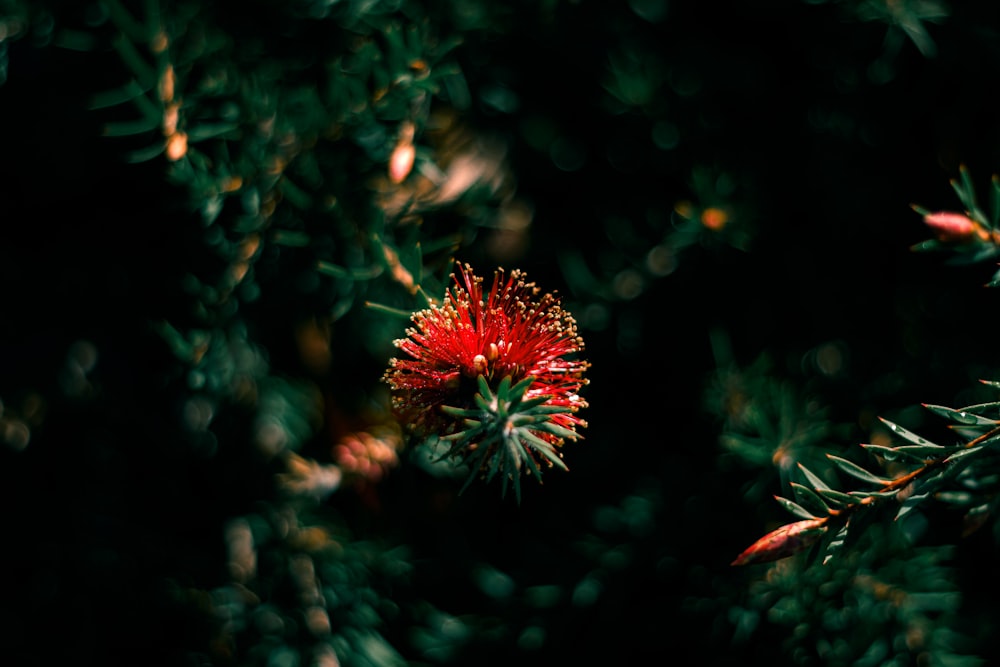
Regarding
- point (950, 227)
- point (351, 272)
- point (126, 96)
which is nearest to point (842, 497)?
point (950, 227)

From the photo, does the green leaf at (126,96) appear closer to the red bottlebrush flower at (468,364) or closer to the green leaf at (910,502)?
the red bottlebrush flower at (468,364)

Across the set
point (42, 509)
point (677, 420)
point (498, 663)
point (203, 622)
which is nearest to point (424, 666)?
point (498, 663)

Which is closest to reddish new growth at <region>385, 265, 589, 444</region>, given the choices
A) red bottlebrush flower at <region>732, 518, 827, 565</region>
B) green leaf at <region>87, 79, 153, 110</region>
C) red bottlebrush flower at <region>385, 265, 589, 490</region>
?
red bottlebrush flower at <region>385, 265, 589, 490</region>

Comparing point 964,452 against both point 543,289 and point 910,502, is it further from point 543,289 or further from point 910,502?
point 543,289

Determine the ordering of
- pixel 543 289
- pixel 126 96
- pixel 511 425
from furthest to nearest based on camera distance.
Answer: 1. pixel 543 289
2. pixel 126 96
3. pixel 511 425

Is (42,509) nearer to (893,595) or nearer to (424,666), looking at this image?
(424,666)

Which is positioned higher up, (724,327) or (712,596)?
(724,327)
